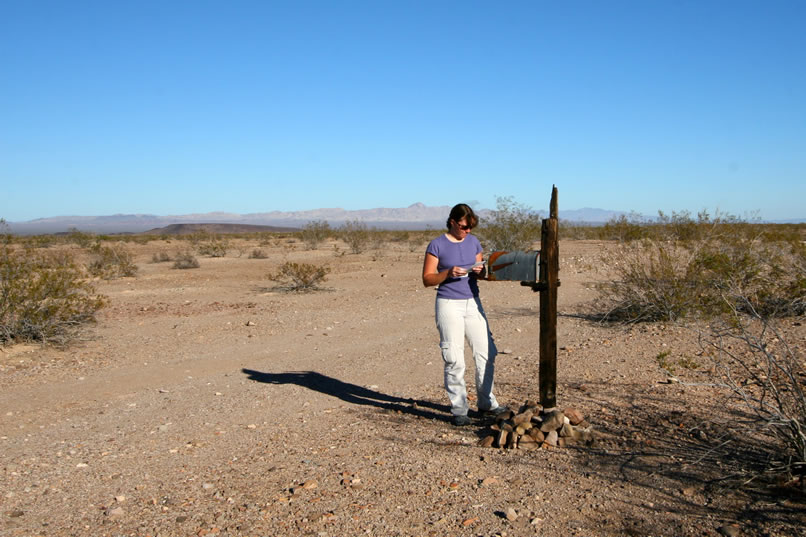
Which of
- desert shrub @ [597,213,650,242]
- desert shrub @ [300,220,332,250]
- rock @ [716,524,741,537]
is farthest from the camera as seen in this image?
desert shrub @ [300,220,332,250]

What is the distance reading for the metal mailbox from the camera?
4914 millimetres

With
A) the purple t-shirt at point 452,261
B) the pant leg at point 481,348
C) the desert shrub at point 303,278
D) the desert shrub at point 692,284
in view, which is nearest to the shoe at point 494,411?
the pant leg at point 481,348

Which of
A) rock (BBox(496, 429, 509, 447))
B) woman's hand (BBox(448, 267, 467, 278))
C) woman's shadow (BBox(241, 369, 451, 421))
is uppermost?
woman's hand (BBox(448, 267, 467, 278))

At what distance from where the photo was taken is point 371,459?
15.8ft

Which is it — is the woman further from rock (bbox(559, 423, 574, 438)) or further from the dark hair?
rock (bbox(559, 423, 574, 438))

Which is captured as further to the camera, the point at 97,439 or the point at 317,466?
the point at 97,439

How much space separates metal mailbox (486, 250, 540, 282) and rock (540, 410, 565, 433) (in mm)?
1070

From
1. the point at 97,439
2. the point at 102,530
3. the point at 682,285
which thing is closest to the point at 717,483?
the point at 102,530

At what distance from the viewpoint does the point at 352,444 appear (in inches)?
205

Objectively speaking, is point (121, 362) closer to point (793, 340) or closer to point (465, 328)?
point (465, 328)

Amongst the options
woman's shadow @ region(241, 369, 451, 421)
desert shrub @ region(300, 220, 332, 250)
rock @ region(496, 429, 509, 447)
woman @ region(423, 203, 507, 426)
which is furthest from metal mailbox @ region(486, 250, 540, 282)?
desert shrub @ region(300, 220, 332, 250)

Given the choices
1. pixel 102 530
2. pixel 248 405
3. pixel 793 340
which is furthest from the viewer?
pixel 793 340

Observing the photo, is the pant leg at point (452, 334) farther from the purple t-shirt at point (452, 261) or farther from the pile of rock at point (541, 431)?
the pile of rock at point (541, 431)

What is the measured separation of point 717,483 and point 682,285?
6.67 meters
